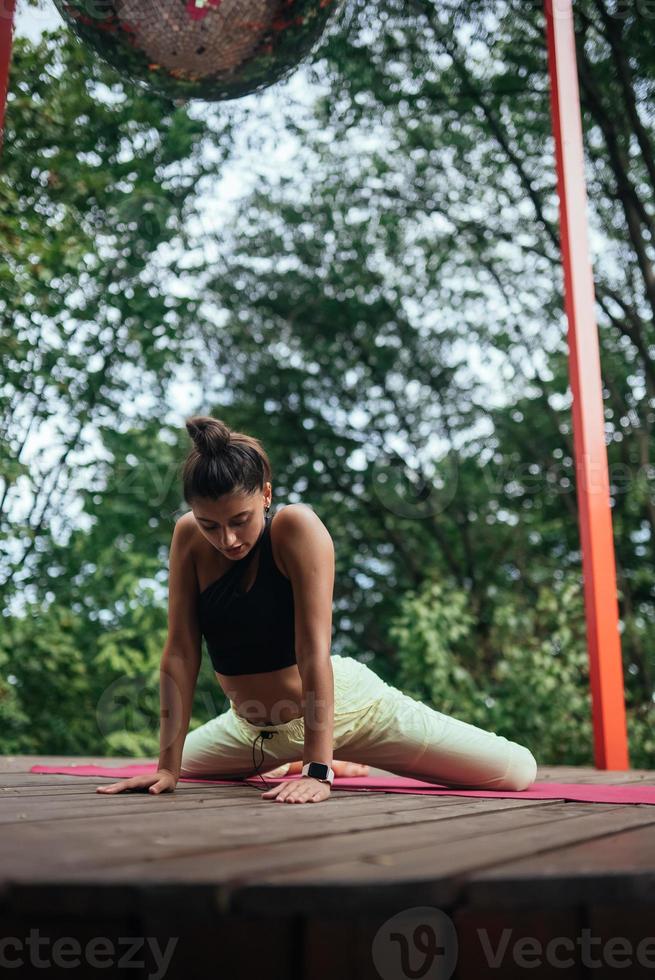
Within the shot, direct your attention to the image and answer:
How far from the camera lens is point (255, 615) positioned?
82.4 inches

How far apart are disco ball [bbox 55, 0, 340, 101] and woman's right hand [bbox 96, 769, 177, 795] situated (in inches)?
69.7

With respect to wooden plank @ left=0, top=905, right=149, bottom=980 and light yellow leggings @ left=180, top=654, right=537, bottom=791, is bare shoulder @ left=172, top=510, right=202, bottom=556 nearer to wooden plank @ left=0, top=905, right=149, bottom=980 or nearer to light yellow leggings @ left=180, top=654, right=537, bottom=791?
light yellow leggings @ left=180, top=654, right=537, bottom=791

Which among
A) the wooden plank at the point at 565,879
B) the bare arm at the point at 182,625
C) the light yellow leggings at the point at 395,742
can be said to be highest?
the bare arm at the point at 182,625

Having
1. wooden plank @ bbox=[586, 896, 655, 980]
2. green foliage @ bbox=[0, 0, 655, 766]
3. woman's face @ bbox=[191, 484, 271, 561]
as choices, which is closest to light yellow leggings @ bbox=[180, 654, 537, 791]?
woman's face @ bbox=[191, 484, 271, 561]

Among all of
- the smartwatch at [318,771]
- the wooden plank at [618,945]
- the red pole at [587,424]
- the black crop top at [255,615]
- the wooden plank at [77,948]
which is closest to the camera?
the wooden plank at [77,948]

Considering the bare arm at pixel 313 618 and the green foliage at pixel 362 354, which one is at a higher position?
the green foliage at pixel 362 354

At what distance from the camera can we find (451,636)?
17.2 ft

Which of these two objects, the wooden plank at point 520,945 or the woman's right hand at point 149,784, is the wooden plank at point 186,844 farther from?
the woman's right hand at point 149,784

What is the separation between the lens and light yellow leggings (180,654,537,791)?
7.22ft

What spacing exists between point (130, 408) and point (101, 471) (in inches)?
16.4

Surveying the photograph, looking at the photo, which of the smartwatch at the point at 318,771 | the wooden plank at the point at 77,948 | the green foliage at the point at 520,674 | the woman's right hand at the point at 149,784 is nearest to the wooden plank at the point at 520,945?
the wooden plank at the point at 77,948

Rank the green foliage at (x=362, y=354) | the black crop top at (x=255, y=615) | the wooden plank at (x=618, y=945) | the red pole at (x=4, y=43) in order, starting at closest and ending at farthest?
the wooden plank at (x=618, y=945)
the black crop top at (x=255, y=615)
the red pole at (x=4, y=43)
the green foliage at (x=362, y=354)

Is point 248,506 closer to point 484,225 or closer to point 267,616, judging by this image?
point 267,616

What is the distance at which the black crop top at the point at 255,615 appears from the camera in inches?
82.5
